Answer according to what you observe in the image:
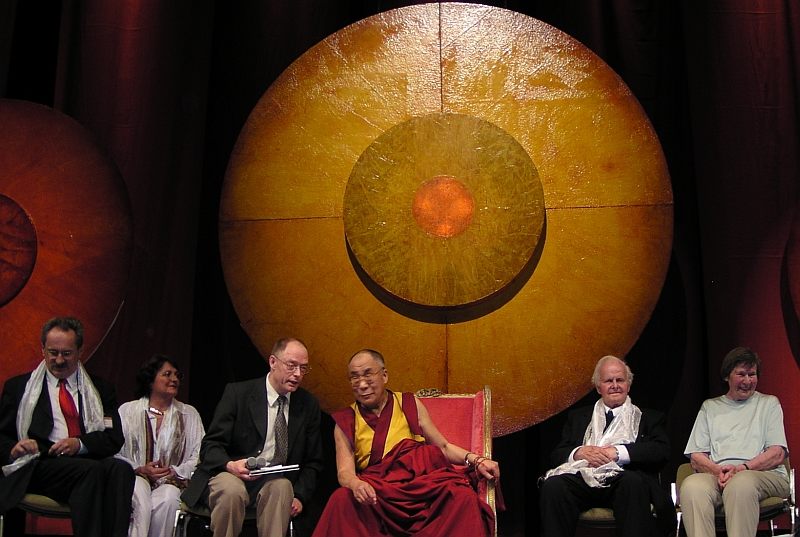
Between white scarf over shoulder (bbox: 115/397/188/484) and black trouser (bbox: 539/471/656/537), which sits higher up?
white scarf over shoulder (bbox: 115/397/188/484)

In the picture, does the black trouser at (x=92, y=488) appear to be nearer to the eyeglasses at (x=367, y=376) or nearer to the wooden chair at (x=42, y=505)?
the wooden chair at (x=42, y=505)

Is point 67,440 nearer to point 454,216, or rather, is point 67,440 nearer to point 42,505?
point 42,505

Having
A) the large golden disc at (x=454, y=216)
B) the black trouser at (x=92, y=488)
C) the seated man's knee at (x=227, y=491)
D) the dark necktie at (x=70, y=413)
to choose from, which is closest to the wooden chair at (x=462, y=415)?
the large golden disc at (x=454, y=216)

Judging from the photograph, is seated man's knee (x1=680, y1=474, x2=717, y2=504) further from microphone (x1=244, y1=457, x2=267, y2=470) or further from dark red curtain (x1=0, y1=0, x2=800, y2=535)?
microphone (x1=244, y1=457, x2=267, y2=470)

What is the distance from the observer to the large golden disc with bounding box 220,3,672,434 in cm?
411

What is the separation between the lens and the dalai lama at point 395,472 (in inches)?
129

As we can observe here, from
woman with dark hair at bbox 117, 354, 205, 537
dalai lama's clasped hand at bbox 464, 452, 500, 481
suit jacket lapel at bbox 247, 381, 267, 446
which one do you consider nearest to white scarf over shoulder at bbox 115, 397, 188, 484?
woman with dark hair at bbox 117, 354, 205, 537

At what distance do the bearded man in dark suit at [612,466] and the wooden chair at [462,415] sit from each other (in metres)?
0.29

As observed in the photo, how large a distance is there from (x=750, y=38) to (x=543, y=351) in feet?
5.51

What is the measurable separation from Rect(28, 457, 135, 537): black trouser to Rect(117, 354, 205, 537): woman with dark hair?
0.74ft

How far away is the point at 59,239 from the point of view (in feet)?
14.0

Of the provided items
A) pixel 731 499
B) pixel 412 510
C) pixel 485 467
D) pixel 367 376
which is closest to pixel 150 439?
→ pixel 367 376

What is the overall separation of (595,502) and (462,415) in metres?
0.58

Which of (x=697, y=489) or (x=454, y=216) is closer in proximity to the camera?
(x=697, y=489)
